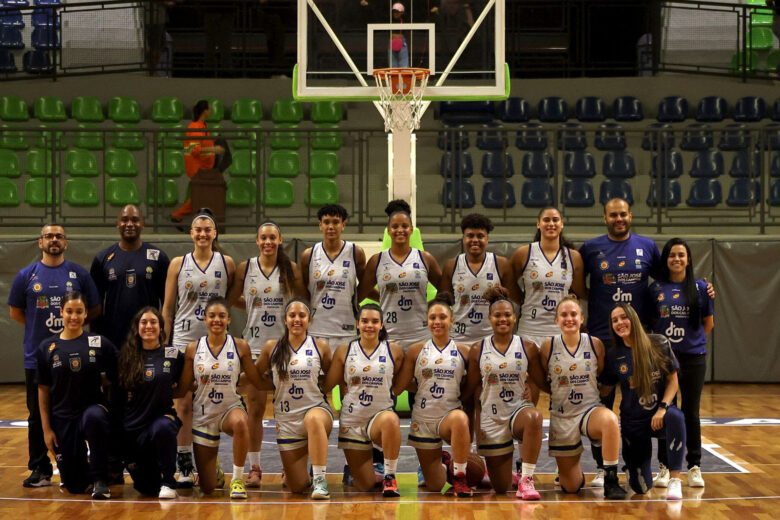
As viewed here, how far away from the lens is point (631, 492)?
6418 millimetres

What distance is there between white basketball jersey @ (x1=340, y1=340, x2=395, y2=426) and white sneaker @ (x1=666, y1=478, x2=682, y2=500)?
1.66 meters

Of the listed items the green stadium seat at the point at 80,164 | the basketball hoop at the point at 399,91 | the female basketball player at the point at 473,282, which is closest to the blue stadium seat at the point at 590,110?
the basketball hoop at the point at 399,91

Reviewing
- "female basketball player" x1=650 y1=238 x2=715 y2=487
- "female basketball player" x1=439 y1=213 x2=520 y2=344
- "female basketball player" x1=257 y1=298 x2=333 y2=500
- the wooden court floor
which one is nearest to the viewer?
the wooden court floor

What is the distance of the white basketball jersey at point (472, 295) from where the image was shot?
23.6 ft

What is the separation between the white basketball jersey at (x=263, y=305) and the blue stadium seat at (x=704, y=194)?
6902 millimetres

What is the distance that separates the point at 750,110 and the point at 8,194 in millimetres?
9037

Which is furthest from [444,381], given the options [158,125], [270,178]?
[158,125]

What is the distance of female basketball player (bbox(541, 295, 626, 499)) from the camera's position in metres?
6.41

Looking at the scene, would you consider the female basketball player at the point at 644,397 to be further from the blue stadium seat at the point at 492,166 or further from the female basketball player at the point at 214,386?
the blue stadium seat at the point at 492,166

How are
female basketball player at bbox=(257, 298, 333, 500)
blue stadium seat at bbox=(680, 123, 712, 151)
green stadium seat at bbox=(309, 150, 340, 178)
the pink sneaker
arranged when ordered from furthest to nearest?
blue stadium seat at bbox=(680, 123, 712, 151) → green stadium seat at bbox=(309, 150, 340, 178) → female basketball player at bbox=(257, 298, 333, 500) → the pink sneaker

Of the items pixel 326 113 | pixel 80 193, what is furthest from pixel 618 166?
pixel 80 193

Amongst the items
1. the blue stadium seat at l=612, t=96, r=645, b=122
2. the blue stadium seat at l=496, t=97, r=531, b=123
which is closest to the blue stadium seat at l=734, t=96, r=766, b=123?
the blue stadium seat at l=612, t=96, r=645, b=122

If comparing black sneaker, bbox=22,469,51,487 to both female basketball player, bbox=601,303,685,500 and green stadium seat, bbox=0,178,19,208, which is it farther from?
green stadium seat, bbox=0,178,19,208

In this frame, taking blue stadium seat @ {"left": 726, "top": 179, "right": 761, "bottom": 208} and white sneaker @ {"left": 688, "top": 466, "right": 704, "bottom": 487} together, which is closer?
white sneaker @ {"left": 688, "top": 466, "right": 704, "bottom": 487}
